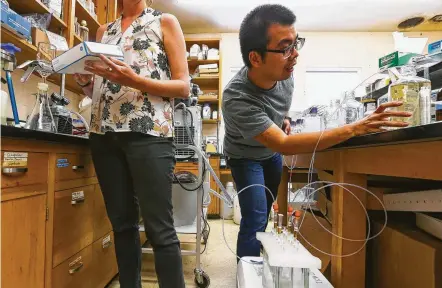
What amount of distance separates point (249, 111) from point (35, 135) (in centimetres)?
70

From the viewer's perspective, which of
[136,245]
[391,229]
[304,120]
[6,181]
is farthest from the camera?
[304,120]

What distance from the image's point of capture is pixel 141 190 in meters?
0.98

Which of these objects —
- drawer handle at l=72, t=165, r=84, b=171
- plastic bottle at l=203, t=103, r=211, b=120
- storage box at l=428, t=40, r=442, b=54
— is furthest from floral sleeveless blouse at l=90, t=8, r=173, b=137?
plastic bottle at l=203, t=103, r=211, b=120

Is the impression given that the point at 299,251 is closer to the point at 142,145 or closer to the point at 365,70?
the point at 142,145

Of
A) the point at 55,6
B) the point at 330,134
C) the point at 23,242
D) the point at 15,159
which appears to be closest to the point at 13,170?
the point at 15,159

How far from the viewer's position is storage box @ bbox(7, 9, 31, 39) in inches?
54.9

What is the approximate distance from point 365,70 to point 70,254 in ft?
13.5

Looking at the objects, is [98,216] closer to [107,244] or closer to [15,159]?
[107,244]

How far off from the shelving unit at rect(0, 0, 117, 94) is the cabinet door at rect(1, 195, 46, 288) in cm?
98

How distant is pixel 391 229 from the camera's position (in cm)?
97

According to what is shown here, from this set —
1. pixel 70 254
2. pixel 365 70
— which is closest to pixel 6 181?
pixel 70 254

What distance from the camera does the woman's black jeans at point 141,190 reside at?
3.20ft

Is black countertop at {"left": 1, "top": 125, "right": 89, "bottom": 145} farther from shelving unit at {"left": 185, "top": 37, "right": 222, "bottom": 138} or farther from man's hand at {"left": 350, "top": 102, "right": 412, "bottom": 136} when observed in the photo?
shelving unit at {"left": 185, "top": 37, "right": 222, "bottom": 138}

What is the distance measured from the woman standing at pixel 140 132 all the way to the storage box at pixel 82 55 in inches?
1.2
